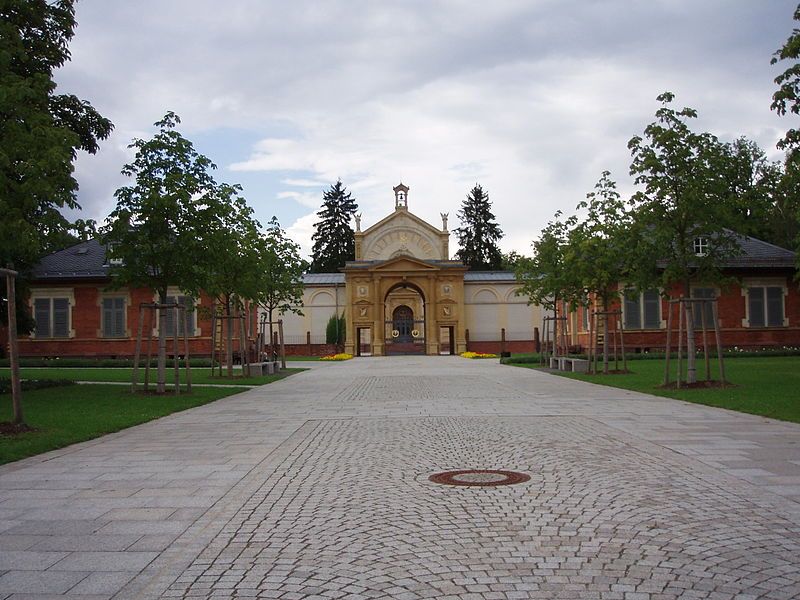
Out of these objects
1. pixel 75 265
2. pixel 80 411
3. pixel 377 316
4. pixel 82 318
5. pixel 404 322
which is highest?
pixel 75 265

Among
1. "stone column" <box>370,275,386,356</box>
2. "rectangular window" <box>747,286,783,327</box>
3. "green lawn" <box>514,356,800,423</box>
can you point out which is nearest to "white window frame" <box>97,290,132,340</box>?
"stone column" <box>370,275,386,356</box>

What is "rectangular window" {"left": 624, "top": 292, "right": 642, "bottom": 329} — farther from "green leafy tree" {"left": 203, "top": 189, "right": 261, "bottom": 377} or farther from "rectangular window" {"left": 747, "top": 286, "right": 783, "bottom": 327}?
"green leafy tree" {"left": 203, "top": 189, "right": 261, "bottom": 377}

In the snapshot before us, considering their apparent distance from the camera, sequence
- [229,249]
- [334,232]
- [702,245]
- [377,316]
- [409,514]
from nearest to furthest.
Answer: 1. [409,514]
2. [229,249]
3. [702,245]
4. [377,316]
5. [334,232]

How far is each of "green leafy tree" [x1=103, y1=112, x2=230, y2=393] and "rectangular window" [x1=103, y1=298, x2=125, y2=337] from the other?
29.9 meters

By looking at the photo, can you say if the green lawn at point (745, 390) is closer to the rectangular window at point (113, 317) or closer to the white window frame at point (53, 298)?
the rectangular window at point (113, 317)

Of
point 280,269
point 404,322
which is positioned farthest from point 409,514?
point 404,322

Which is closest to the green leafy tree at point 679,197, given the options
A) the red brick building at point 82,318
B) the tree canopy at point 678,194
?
the tree canopy at point 678,194

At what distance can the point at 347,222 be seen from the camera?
10156 cm

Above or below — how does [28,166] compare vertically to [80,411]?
above

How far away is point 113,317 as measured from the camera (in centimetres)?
4988

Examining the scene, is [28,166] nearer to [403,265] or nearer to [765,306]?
[765,306]

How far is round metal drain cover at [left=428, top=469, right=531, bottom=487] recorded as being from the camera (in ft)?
27.6

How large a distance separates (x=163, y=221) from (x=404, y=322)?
5836 cm

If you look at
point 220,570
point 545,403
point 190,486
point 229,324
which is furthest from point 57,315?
point 220,570
